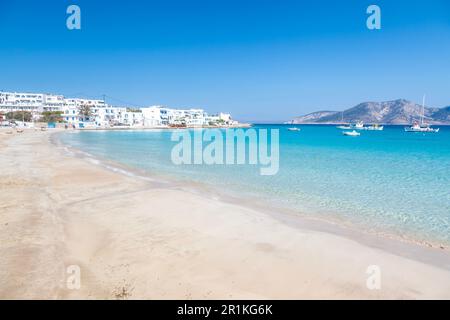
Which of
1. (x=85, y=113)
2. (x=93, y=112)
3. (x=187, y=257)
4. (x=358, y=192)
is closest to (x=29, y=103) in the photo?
(x=93, y=112)

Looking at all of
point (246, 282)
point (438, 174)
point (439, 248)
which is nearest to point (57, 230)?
point (246, 282)

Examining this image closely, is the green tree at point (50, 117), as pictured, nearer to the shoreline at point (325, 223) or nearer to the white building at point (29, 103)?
the white building at point (29, 103)

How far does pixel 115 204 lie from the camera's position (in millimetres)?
9797

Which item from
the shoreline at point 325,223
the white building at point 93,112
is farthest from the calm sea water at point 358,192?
the white building at point 93,112

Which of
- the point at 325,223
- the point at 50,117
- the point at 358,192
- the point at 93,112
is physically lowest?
the point at 325,223

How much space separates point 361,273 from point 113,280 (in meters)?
4.55

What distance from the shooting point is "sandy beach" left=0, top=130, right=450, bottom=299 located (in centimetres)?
464

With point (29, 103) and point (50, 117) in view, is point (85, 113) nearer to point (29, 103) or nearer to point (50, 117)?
point (50, 117)

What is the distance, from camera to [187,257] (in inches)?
229

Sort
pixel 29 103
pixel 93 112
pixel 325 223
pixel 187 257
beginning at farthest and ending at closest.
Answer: pixel 93 112, pixel 29 103, pixel 325 223, pixel 187 257

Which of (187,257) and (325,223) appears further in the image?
(325,223)

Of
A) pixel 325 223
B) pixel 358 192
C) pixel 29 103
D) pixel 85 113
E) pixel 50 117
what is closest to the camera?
pixel 325 223

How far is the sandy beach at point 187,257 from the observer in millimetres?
4641

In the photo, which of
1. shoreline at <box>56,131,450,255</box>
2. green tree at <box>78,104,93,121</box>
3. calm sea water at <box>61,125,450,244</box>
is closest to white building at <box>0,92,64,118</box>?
green tree at <box>78,104,93,121</box>
